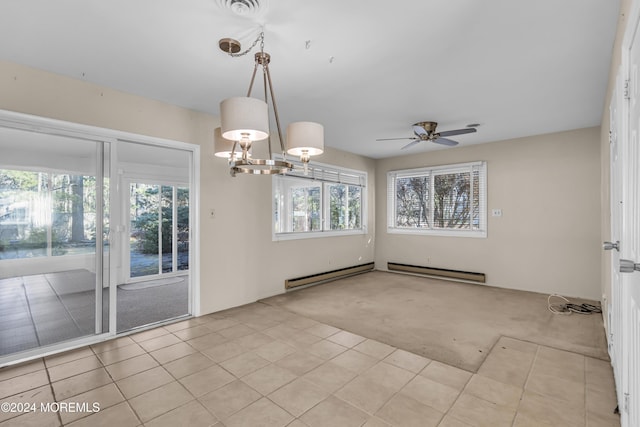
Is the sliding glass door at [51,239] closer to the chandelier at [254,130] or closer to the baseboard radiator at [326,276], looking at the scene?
the chandelier at [254,130]

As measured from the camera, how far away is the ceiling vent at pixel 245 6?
1838mm

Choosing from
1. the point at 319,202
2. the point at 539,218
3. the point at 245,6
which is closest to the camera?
the point at 245,6

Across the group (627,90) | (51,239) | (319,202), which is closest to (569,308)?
(627,90)

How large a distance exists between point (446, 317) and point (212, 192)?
127 inches

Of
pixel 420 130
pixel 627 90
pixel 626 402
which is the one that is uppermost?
pixel 420 130

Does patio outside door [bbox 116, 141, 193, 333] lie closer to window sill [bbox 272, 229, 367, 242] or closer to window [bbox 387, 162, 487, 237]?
window sill [bbox 272, 229, 367, 242]

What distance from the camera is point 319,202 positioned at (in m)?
5.72

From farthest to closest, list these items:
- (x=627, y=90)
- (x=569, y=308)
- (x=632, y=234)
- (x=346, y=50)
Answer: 1. (x=569, y=308)
2. (x=346, y=50)
3. (x=627, y=90)
4. (x=632, y=234)

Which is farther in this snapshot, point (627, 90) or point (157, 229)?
point (157, 229)

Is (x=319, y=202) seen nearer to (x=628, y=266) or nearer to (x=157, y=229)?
(x=157, y=229)

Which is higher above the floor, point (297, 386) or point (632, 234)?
point (632, 234)

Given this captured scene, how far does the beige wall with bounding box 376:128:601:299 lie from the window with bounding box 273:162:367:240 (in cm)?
171

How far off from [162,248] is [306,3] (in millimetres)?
5440

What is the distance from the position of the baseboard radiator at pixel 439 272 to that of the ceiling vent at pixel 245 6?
514 centimetres
